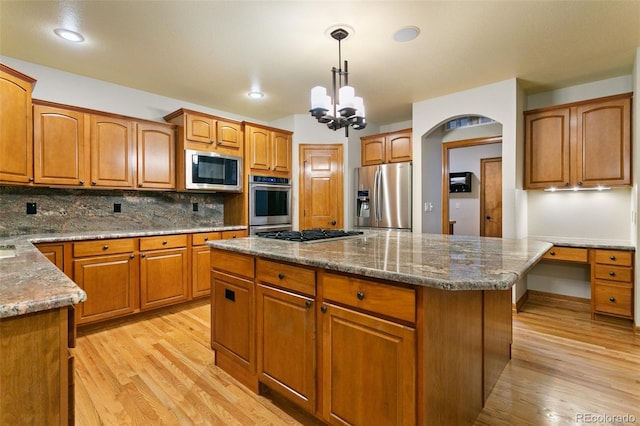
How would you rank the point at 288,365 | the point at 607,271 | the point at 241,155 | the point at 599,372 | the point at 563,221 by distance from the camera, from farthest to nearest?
the point at 241,155
the point at 563,221
the point at 607,271
the point at 599,372
the point at 288,365

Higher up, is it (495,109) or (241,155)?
(495,109)

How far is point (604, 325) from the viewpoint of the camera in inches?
118

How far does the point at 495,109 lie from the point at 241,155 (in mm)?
3053

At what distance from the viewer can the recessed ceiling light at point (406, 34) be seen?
7.80ft

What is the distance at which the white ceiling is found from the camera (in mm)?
2145

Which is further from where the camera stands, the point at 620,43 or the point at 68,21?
the point at 620,43

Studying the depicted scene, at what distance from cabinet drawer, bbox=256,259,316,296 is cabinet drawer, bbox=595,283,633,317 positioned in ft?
10.4

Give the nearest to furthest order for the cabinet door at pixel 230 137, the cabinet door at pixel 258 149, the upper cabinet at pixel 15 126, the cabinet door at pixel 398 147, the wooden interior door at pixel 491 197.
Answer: the upper cabinet at pixel 15 126 < the cabinet door at pixel 230 137 < the cabinet door at pixel 258 149 < the cabinet door at pixel 398 147 < the wooden interior door at pixel 491 197

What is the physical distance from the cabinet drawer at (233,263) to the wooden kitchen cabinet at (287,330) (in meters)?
0.08

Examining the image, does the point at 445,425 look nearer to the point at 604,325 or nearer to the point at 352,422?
the point at 352,422

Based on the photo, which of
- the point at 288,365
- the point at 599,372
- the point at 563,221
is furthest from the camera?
the point at 563,221

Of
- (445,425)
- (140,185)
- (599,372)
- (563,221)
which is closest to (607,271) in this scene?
(563,221)

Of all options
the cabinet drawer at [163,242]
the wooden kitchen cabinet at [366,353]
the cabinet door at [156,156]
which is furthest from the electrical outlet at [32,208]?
the wooden kitchen cabinet at [366,353]

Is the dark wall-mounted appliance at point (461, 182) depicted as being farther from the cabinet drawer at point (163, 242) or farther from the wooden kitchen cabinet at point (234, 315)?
the wooden kitchen cabinet at point (234, 315)
